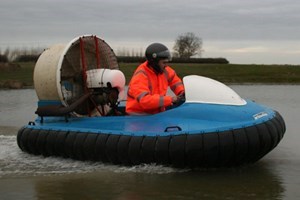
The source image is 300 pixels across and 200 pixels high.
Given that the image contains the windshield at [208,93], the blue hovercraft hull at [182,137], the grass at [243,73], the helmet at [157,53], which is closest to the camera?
the blue hovercraft hull at [182,137]

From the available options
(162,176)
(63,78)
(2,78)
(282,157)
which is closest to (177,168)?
(162,176)

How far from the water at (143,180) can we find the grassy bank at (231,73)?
1576 cm

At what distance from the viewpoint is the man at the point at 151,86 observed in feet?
18.9

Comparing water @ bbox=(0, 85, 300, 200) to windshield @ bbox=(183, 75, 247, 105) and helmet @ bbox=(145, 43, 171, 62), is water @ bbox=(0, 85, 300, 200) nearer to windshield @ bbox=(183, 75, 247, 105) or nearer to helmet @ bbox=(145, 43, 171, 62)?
windshield @ bbox=(183, 75, 247, 105)

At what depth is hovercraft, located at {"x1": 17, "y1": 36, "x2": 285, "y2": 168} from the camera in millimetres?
5234

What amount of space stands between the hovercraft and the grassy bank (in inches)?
583

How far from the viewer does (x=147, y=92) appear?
5.83 m

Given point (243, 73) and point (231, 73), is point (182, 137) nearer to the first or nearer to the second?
point (243, 73)

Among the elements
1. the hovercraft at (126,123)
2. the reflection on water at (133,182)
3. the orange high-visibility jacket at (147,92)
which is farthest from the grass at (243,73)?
the reflection on water at (133,182)

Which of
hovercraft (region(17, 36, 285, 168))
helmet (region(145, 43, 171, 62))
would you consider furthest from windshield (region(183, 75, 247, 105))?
helmet (region(145, 43, 171, 62))

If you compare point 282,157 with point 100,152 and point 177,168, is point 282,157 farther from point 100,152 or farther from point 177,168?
point 100,152

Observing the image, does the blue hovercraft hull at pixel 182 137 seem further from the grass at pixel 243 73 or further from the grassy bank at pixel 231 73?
the grass at pixel 243 73

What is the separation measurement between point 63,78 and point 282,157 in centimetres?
257

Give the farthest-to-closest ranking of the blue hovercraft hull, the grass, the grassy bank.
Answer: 1. the grass
2. the grassy bank
3. the blue hovercraft hull
